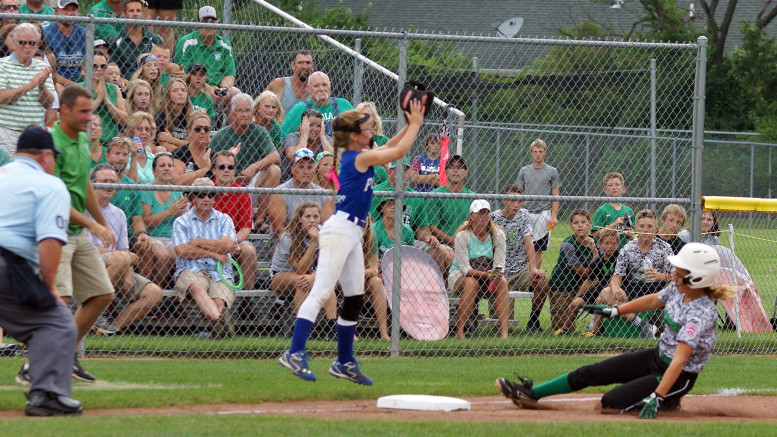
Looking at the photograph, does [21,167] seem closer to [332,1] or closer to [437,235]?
[437,235]

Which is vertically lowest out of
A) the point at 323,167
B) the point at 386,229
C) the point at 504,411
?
the point at 504,411

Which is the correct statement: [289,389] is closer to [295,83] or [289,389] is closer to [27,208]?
[27,208]

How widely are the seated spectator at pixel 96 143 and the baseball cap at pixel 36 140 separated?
10.2 feet

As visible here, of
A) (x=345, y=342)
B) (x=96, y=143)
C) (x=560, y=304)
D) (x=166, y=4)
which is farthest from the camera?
(x=166, y=4)

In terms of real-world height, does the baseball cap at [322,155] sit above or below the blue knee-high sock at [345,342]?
above

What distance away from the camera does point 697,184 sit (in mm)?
11000

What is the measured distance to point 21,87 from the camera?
992 cm

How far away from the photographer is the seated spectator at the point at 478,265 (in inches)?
453

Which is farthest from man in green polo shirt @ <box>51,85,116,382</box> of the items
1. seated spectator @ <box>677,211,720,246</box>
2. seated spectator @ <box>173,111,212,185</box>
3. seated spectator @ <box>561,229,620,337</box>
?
seated spectator @ <box>677,211,720,246</box>

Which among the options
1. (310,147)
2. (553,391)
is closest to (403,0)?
(310,147)

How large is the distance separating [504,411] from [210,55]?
6.89 meters

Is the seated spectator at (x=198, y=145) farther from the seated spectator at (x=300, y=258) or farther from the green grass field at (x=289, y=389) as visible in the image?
the green grass field at (x=289, y=389)

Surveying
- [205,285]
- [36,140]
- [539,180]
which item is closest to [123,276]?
[205,285]

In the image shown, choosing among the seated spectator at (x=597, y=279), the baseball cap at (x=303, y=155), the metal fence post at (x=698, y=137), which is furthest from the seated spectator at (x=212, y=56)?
the metal fence post at (x=698, y=137)
